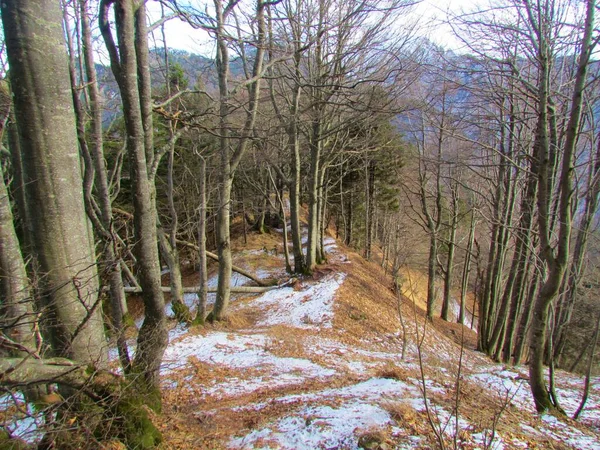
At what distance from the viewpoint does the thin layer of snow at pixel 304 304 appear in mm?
8898

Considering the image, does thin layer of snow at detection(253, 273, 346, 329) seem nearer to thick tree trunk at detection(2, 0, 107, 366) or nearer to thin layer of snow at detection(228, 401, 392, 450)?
thin layer of snow at detection(228, 401, 392, 450)

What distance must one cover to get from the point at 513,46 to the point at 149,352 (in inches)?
255

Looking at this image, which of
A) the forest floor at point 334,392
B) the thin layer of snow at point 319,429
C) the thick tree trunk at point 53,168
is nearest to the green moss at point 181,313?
the forest floor at point 334,392

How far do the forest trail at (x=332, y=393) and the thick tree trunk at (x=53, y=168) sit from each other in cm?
128

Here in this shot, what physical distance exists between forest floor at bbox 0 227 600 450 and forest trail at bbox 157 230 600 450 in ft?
0.06

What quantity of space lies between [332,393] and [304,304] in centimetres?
551

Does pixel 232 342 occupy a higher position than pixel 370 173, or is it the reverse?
pixel 370 173

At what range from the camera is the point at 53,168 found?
6.22 feet

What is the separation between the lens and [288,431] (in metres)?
3.30

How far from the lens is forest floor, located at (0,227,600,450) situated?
10.3ft

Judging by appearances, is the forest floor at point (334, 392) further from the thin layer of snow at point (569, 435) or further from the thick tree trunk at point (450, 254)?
the thick tree trunk at point (450, 254)

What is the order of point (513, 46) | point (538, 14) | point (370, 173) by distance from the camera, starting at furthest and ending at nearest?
point (370, 173) < point (513, 46) < point (538, 14)

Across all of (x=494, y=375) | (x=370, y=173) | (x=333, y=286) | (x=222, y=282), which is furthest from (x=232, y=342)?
(x=370, y=173)

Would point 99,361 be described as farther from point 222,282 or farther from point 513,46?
point 513,46
